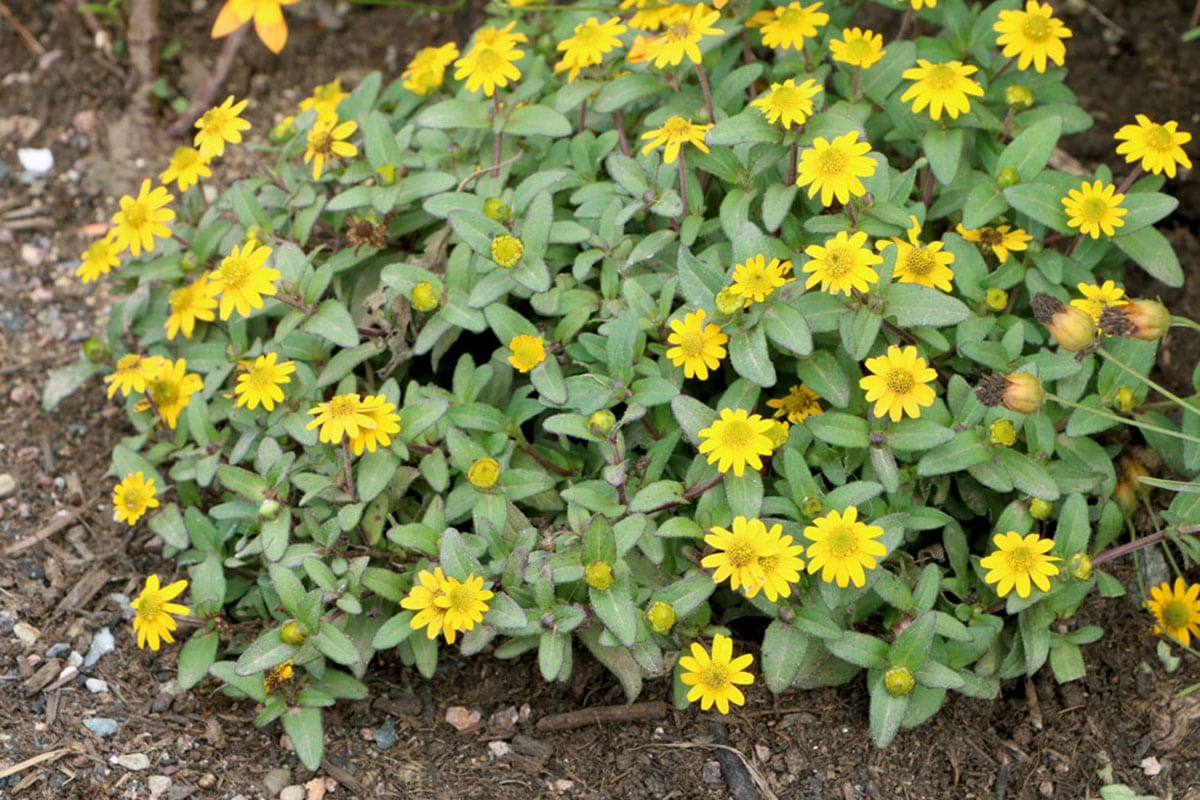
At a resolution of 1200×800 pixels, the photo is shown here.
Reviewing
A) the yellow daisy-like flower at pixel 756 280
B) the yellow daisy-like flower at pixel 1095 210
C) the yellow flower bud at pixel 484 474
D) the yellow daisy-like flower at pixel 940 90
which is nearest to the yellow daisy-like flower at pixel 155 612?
the yellow flower bud at pixel 484 474

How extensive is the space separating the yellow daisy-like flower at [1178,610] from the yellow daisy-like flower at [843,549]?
31.0 inches

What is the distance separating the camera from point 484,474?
2781 millimetres

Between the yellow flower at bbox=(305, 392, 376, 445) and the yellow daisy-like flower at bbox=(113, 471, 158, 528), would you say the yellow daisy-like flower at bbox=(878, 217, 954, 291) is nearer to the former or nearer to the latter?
A: the yellow flower at bbox=(305, 392, 376, 445)

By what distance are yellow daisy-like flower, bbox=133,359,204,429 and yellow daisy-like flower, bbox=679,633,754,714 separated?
1.45 meters

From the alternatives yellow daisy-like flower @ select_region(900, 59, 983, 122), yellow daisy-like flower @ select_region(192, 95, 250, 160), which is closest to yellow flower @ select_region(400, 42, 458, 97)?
yellow daisy-like flower @ select_region(192, 95, 250, 160)

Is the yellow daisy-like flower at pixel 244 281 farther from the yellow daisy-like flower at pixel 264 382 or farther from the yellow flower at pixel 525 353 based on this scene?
the yellow flower at pixel 525 353

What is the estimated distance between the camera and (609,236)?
307 centimetres

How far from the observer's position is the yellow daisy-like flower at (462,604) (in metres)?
2.57

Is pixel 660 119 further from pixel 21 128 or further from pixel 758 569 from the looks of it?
pixel 21 128

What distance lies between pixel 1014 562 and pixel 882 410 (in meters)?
0.42

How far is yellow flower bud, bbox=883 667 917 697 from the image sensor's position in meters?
2.60

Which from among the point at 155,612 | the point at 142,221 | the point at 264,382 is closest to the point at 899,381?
the point at 264,382

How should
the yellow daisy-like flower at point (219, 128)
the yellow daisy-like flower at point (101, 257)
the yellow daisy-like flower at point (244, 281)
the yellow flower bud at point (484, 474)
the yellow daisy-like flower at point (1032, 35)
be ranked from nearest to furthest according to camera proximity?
the yellow flower bud at point (484, 474) < the yellow daisy-like flower at point (244, 281) < the yellow daisy-like flower at point (1032, 35) < the yellow daisy-like flower at point (219, 128) < the yellow daisy-like flower at point (101, 257)

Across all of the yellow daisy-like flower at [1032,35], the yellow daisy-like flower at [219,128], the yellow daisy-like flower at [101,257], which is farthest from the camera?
→ the yellow daisy-like flower at [101,257]
